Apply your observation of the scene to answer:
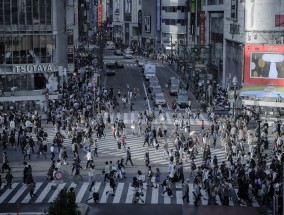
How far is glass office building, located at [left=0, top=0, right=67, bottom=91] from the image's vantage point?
61.8m

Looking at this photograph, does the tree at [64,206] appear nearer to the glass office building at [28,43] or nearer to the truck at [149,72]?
the glass office building at [28,43]

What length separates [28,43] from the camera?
62.3 metres

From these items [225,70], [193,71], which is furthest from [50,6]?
[193,71]

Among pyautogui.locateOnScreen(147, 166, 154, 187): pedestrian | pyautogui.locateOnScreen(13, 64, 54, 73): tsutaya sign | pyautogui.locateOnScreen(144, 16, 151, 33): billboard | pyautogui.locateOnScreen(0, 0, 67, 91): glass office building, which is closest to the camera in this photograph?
pyautogui.locateOnScreen(147, 166, 154, 187): pedestrian

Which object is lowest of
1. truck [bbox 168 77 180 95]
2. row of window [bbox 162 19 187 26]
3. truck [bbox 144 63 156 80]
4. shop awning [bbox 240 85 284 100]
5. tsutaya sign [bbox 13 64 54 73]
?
truck [bbox 168 77 180 95]

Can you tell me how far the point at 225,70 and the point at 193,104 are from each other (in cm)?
1312

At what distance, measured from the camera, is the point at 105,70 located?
3676 inches

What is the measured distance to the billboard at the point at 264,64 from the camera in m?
57.2

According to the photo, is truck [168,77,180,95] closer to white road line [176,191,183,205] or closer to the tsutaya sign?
the tsutaya sign

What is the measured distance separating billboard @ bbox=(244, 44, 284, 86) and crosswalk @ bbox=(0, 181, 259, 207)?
26.2 meters

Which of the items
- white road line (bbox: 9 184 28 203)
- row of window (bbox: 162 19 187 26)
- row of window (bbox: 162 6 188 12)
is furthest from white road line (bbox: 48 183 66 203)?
row of window (bbox: 162 6 188 12)

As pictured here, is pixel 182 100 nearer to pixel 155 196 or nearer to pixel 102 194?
pixel 155 196

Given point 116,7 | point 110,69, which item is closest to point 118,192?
point 110,69

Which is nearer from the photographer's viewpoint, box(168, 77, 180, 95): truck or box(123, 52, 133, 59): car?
box(168, 77, 180, 95): truck
